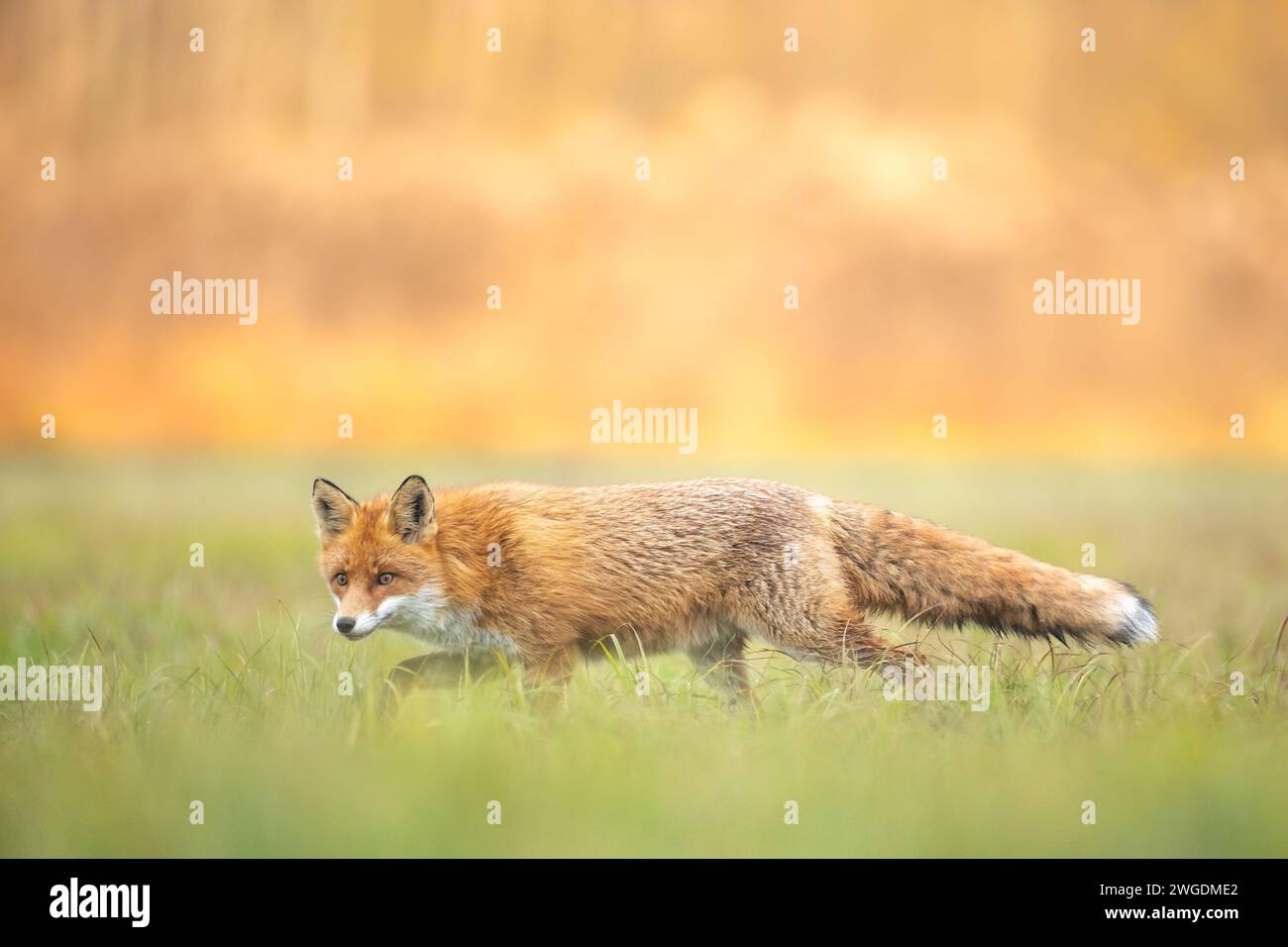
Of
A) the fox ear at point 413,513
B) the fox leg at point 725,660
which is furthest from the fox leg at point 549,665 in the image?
the fox ear at point 413,513

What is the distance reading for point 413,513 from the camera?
7.14m

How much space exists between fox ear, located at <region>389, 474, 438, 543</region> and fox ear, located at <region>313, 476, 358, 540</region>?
0.33 meters

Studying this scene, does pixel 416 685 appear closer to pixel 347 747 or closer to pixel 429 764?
pixel 347 747

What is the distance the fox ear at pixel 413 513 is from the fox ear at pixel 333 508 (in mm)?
327

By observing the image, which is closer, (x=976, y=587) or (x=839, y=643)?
(x=839, y=643)

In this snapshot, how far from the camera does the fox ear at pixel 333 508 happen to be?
7215 mm

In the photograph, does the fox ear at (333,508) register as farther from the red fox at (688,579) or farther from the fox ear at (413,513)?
the fox ear at (413,513)

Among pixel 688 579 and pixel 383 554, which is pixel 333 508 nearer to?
pixel 383 554

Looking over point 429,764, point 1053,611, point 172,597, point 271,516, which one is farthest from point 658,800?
point 271,516

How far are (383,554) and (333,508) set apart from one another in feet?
1.71

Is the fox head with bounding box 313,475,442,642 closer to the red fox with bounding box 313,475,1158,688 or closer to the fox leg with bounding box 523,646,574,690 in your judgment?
the red fox with bounding box 313,475,1158,688

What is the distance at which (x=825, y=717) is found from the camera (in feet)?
20.4

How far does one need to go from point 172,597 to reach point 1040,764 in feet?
26.7

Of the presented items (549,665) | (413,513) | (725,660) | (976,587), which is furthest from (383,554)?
(976,587)
